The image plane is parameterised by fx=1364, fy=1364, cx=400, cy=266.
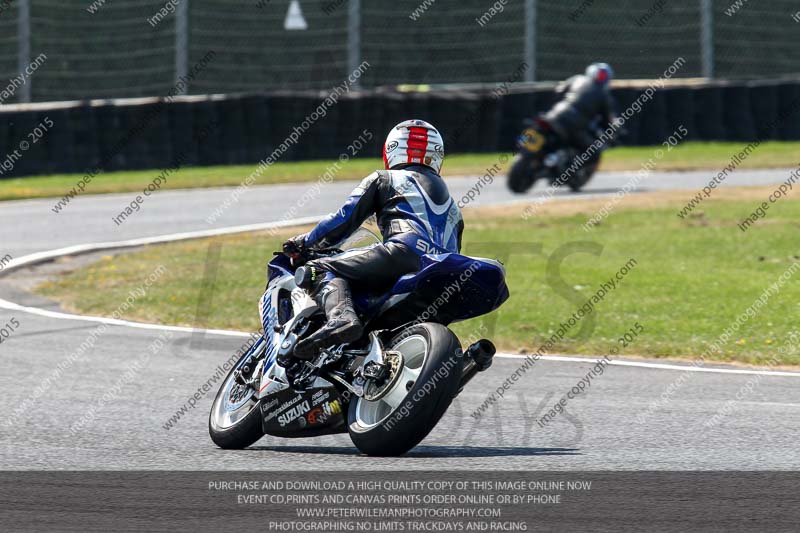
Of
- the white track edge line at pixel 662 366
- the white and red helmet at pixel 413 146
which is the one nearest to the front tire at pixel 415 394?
the white and red helmet at pixel 413 146

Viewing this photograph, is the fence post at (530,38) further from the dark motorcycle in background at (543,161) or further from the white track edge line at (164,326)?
the white track edge line at (164,326)

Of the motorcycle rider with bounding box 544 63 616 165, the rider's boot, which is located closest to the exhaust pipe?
the rider's boot

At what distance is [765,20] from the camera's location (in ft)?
85.3

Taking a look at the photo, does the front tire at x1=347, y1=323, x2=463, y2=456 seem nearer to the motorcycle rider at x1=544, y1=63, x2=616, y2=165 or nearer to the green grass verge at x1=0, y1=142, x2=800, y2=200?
the motorcycle rider at x1=544, y1=63, x2=616, y2=165

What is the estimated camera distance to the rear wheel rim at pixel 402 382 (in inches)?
239

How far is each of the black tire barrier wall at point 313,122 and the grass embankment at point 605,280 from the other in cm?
589

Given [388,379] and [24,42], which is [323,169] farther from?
[388,379]

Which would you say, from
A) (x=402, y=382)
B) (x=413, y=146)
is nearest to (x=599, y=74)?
(x=413, y=146)

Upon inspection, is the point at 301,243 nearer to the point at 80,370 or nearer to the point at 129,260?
the point at 80,370

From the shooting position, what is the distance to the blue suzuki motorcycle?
19.7 feet

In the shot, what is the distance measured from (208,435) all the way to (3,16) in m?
25.1

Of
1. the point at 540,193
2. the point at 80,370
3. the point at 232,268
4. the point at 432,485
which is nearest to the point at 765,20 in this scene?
the point at 540,193

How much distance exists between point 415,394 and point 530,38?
60.1ft

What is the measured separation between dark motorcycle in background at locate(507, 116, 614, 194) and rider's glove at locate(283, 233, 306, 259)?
42.0 feet
